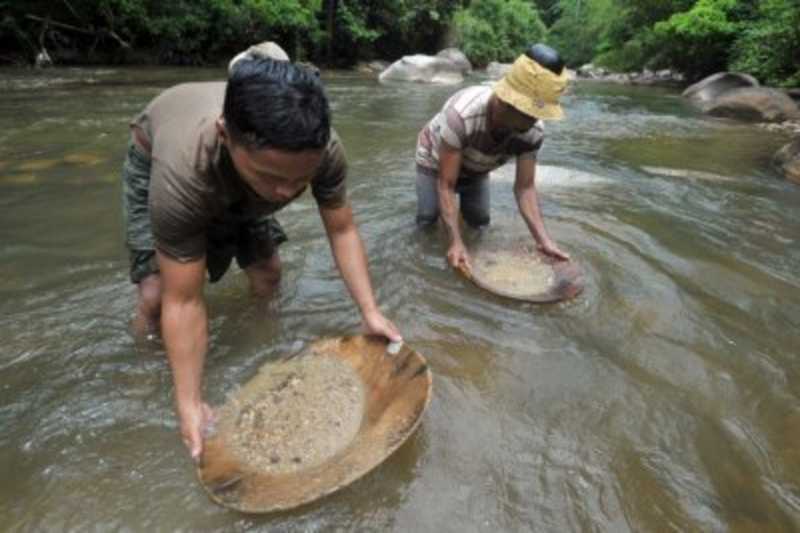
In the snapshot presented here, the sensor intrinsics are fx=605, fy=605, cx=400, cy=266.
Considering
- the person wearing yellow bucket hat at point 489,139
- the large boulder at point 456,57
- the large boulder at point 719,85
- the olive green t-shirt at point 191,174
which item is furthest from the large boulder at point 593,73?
the olive green t-shirt at point 191,174

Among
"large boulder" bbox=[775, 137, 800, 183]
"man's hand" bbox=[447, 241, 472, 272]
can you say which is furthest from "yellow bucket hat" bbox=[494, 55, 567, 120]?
"large boulder" bbox=[775, 137, 800, 183]

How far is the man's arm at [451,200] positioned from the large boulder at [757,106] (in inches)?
336

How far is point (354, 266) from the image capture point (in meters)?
2.07

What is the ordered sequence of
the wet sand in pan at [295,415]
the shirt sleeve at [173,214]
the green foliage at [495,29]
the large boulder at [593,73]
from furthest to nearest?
the green foliage at [495,29], the large boulder at [593,73], the wet sand in pan at [295,415], the shirt sleeve at [173,214]

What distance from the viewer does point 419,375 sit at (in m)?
1.88

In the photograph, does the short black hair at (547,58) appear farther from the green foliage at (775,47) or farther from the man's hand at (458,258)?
the green foliage at (775,47)

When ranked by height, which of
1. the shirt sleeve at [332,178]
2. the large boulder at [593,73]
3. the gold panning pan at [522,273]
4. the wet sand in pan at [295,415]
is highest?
the shirt sleeve at [332,178]

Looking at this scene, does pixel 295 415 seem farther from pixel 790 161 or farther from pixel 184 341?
pixel 790 161

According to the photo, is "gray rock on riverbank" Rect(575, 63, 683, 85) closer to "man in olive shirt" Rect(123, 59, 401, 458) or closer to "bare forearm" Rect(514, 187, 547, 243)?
"bare forearm" Rect(514, 187, 547, 243)

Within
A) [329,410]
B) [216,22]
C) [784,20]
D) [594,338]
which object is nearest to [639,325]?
[594,338]

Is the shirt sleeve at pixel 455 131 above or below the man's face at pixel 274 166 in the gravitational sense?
below

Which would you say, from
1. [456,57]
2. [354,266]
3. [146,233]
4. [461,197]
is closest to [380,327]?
[354,266]

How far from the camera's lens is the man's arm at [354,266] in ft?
6.68

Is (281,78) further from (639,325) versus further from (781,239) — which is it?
(781,239)
